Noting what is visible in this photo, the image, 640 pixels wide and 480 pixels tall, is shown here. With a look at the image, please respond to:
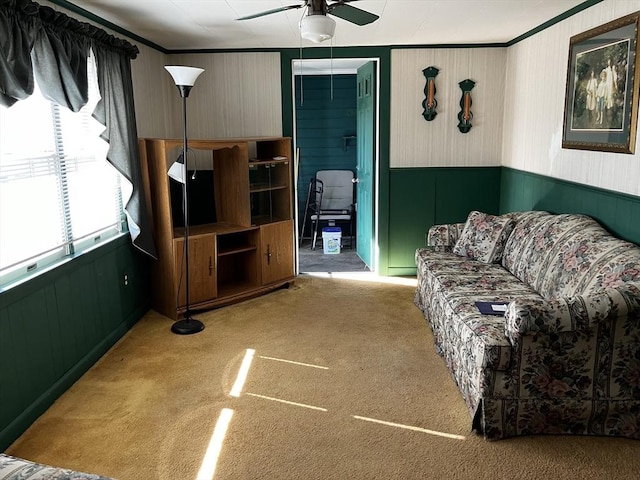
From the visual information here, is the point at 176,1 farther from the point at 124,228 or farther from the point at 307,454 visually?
the point at 307,454

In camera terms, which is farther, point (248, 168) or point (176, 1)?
point (248, 168)

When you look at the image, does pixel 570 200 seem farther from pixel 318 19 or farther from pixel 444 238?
pixel 318 19

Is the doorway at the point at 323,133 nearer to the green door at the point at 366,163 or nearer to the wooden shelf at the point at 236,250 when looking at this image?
the green door at the point at 366,163

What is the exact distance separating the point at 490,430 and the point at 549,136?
2.58m

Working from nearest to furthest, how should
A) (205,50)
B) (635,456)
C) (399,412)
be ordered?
(635,456), (399,412), (205,50)

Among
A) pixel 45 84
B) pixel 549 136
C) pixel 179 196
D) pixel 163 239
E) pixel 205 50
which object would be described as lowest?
pixel 163 239

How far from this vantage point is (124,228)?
4.23m

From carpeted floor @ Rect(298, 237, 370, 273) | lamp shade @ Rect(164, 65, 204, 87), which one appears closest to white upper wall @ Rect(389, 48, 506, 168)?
carpeted floor @ Rect(298, 237, 370, 273)

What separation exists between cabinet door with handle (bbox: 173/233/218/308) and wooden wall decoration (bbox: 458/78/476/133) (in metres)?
2.66

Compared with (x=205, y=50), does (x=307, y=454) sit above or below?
below

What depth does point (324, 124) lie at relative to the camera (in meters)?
7.38

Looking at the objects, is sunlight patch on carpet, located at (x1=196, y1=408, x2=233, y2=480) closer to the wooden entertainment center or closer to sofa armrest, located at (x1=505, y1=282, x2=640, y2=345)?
sofa armrest, located at (x1=505, y1=282, x2=640, y2=345)

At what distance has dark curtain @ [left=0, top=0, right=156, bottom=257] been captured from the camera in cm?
262

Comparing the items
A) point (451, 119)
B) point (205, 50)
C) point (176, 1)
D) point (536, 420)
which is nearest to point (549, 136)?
point (451, 119)
